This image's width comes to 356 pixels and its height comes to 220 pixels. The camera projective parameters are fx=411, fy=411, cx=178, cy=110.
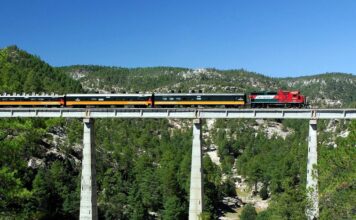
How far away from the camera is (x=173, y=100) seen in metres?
49.0

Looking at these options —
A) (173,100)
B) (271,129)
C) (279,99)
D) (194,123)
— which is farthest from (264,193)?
(271,129)

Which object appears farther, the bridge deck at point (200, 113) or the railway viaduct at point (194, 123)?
the bridge deck at point (200, 113)

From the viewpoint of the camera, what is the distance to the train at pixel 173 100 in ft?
156

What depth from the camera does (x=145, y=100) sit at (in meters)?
50.2

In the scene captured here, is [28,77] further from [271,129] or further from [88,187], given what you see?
[271,129]

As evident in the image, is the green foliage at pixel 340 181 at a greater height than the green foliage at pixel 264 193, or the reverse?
the green foliage at pixel 340 181

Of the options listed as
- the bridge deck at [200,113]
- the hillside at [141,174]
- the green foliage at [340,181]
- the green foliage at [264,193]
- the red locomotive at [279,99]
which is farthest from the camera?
the green foliage at [264,193]

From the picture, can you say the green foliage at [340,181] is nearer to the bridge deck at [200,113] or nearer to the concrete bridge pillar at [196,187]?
the concrete bridge pillar at [196,187]

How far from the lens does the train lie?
4762 cm

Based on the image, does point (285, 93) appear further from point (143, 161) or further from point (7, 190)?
point (143, 161)

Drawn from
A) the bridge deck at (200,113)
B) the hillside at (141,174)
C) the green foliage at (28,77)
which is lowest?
the hillside at (141,174)

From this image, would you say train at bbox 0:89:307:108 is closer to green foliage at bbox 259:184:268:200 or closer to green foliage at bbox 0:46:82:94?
green foliage at bbox 0:46:82:94

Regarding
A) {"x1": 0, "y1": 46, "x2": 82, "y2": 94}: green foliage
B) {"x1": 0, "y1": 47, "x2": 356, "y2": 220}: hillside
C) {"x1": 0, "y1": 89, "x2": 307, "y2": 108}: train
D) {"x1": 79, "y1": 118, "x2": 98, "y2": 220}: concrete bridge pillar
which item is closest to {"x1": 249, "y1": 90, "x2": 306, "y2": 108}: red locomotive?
{"x1": 0, "y1": 89, "x2": 307, "y2": 108}: train

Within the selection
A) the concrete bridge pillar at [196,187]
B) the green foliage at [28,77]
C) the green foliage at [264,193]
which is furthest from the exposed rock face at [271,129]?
the concrete bridge pillar at [196,187]
